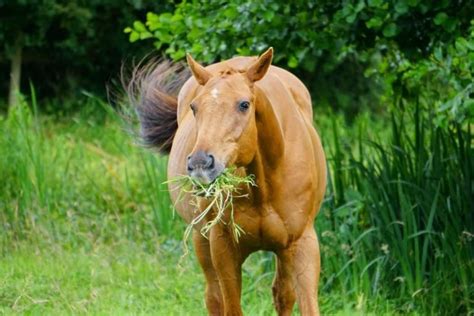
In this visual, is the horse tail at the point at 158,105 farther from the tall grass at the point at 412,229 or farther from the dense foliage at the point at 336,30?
the tall grass at the point at 412,229

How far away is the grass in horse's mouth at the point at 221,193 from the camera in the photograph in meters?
4.90

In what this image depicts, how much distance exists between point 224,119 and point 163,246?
13.0ft

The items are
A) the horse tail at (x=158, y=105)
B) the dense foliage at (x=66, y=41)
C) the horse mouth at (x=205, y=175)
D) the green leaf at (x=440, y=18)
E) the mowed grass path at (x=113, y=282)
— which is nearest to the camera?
the horse mouth at (x=205, y=175)

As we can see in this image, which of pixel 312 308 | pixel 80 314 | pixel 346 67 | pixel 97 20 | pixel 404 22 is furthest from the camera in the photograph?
pixel 346 67

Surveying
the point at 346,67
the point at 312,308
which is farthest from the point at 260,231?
the point at 346,67

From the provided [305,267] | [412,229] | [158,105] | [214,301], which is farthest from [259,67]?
[412,229]

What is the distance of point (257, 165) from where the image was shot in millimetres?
5461

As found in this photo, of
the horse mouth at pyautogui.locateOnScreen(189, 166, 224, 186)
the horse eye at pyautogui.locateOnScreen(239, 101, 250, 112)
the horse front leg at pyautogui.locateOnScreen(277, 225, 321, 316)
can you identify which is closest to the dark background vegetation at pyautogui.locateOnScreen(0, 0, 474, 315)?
the horse front leg at pyautogui.locateOnScreen(277, 225, 321, 316)

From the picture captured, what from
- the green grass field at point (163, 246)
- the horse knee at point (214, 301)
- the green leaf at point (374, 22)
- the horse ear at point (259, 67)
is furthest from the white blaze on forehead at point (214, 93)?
the green grass field at point (163, 246)

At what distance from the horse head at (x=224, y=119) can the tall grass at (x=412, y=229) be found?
2.43 meters

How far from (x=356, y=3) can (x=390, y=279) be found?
184 centimetres

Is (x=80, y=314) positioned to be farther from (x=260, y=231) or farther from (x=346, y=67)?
(x=346, y=67)

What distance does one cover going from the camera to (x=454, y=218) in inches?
289

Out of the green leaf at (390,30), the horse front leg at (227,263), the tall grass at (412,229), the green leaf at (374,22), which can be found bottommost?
the tall grass at (412,229)
